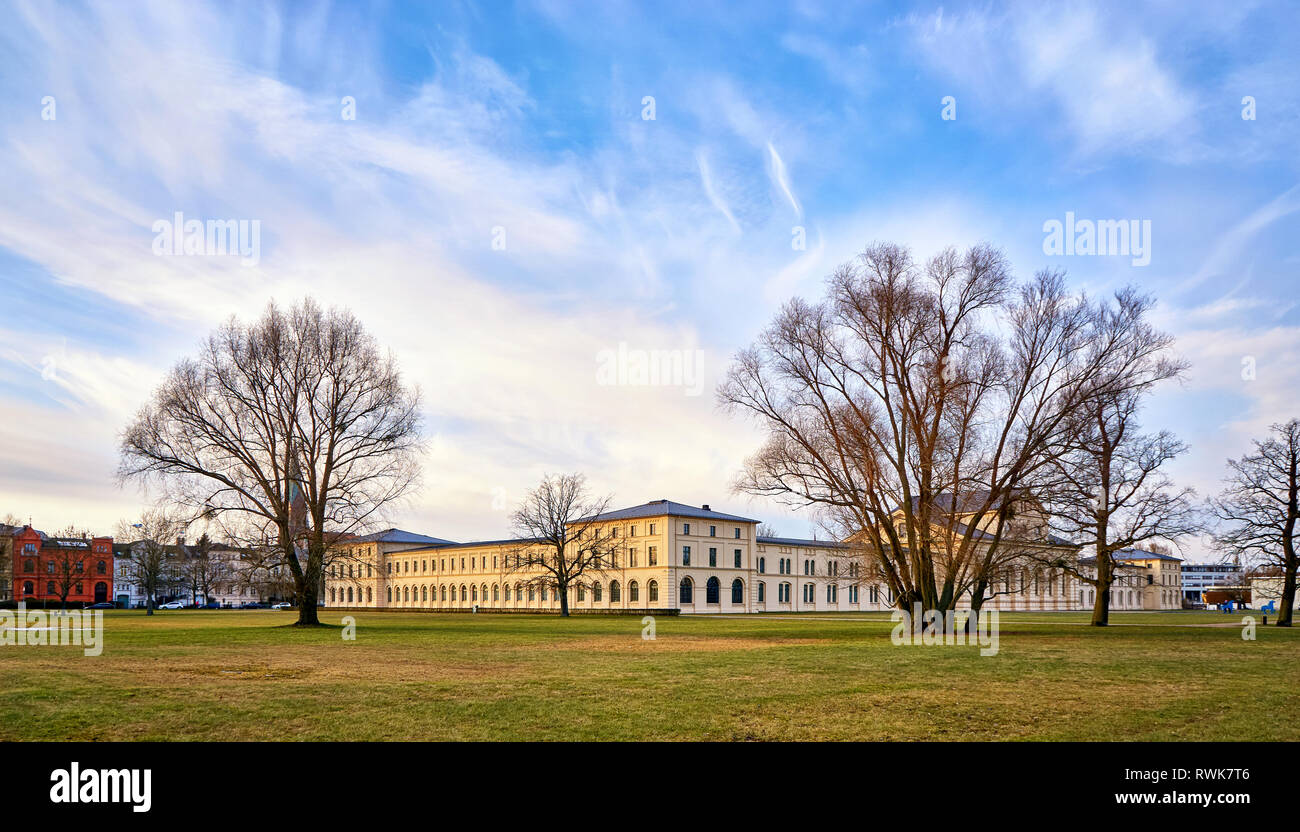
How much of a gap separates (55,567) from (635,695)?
131553mm

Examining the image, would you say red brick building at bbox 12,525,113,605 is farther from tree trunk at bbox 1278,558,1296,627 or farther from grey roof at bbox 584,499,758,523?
tree trunk at bbox 1278,558,1296,627

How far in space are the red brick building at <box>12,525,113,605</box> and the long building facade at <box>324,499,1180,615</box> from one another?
38645 mm

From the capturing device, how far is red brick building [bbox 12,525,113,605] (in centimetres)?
12062

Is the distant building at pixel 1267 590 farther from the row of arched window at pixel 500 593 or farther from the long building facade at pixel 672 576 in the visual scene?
the row of arched window at pixel 500 593

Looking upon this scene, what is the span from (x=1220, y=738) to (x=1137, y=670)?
11.3 metres

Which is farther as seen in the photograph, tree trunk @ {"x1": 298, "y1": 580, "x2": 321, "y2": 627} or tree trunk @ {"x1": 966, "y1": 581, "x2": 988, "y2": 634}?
tree trunk @ {"x1": 298, "y1": 580, "x2": 321, "y2": 627}

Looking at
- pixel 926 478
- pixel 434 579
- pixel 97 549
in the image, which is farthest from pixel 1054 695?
pixel 97 549

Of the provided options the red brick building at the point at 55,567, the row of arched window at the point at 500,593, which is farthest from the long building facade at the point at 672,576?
the red brick building at the point at 55,567

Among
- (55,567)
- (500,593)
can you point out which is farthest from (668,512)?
(55,567)

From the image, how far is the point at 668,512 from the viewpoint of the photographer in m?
102

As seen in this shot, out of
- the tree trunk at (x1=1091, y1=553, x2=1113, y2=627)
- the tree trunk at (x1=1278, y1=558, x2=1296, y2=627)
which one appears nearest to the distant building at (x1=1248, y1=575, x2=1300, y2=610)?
the tree trunk at (x1=1278, y1=558, x2=1296, y2=627)

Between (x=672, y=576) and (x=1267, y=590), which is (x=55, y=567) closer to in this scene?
(x=672, y=576)

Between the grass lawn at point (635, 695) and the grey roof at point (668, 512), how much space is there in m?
75.9
